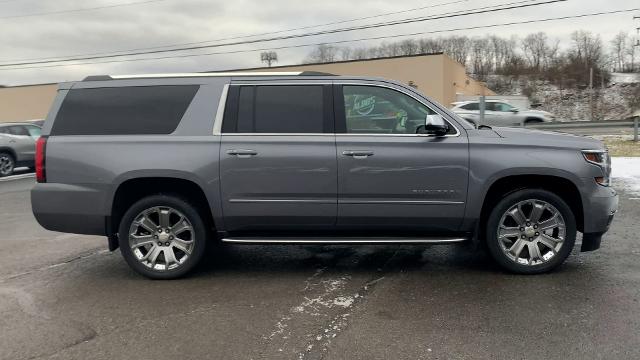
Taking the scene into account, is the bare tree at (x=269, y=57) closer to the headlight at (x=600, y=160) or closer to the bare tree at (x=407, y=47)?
the bare tree at (x=407, y=47)

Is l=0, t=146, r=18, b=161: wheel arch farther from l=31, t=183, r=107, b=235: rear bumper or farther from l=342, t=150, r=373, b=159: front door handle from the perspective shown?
l=342, t=150, r=373, b=159: front door handle

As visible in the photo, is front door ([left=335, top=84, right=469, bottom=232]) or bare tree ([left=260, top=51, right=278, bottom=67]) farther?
bare tree ([left=260, top=51, right=278, bottom=67])

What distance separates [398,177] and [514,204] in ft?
3.61

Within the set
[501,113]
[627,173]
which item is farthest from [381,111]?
[501,113]

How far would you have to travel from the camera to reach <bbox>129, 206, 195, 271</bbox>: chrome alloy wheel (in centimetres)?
491

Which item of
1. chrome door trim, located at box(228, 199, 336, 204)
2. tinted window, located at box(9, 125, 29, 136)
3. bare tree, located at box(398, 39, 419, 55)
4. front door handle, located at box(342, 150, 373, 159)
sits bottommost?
chrome door trim, located at box(228, 199, 336, 204)

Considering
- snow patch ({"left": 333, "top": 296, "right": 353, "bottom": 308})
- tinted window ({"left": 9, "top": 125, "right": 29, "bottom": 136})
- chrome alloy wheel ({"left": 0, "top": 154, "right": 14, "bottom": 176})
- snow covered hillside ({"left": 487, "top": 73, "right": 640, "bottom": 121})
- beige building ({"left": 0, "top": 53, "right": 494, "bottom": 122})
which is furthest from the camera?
snow covered hillside ({"left": 487, "top": 73, "right": 640, "bottom": 121})

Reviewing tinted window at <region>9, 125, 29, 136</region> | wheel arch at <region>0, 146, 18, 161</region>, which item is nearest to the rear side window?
wheel arch at <region>0, 146, 18, 161</region>

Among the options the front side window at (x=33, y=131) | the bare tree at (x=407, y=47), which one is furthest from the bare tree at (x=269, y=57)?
the front side window at (x=33, y=131)

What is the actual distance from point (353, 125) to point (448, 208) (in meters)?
1.13

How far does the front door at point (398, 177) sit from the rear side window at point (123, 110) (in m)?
1.54

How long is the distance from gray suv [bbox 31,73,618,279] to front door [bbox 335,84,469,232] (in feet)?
0.04

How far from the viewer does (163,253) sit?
4.95 meters

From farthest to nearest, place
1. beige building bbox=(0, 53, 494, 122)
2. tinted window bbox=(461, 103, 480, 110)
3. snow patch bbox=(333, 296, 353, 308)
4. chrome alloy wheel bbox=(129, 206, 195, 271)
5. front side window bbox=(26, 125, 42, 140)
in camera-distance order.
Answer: beige building bbox=(0, 53, 494, 122), tinted window bbox=(461, 103, 480, 110), front side window bbox=(26, 125, 42, 140), chrome alloy wheel bbox=(129, 206, 195, 271), snow patch bbox=(333, 296, 353, 308)
